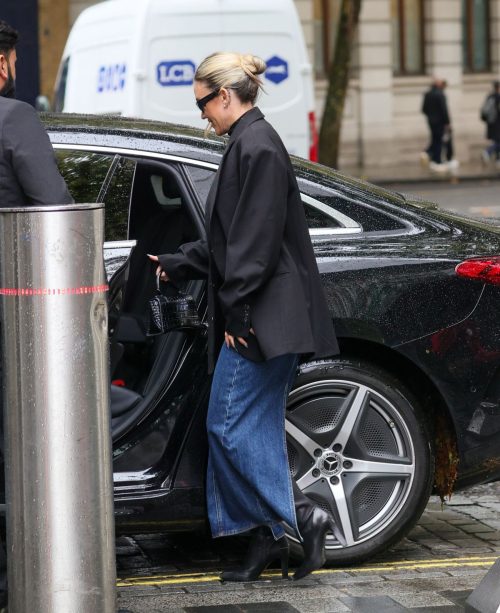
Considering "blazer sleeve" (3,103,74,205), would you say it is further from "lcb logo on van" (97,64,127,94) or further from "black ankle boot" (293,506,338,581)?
"lcb logo on van" (97,64,127,94)

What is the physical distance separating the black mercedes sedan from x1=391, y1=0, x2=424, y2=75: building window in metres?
22.6

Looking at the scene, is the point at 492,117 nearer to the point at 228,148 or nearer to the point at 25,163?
the point at 228,148

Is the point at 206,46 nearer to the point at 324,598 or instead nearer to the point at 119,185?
the point at 119,185

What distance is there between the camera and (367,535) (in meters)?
4.25

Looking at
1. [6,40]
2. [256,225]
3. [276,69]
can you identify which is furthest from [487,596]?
[276,69]

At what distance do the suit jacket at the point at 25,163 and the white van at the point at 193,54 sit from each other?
7.23m

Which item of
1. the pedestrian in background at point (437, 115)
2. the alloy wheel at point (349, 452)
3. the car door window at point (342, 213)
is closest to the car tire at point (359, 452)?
the alloy wheel at point (349, 452)

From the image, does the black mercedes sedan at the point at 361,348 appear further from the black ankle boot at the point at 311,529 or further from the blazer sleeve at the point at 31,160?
the blazer sleeve at the point at 31,160

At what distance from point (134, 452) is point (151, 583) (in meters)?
0.48

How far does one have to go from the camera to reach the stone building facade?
25266mm

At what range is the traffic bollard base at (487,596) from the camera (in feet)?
10.6

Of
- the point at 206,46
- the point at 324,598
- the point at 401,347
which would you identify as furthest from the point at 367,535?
the point at 206,46

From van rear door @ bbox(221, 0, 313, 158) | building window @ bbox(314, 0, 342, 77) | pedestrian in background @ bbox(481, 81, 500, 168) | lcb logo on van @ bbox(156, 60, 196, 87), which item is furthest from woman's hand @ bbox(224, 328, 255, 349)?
building window @ bbox(314, 0, 342, 77)

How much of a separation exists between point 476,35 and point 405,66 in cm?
203
